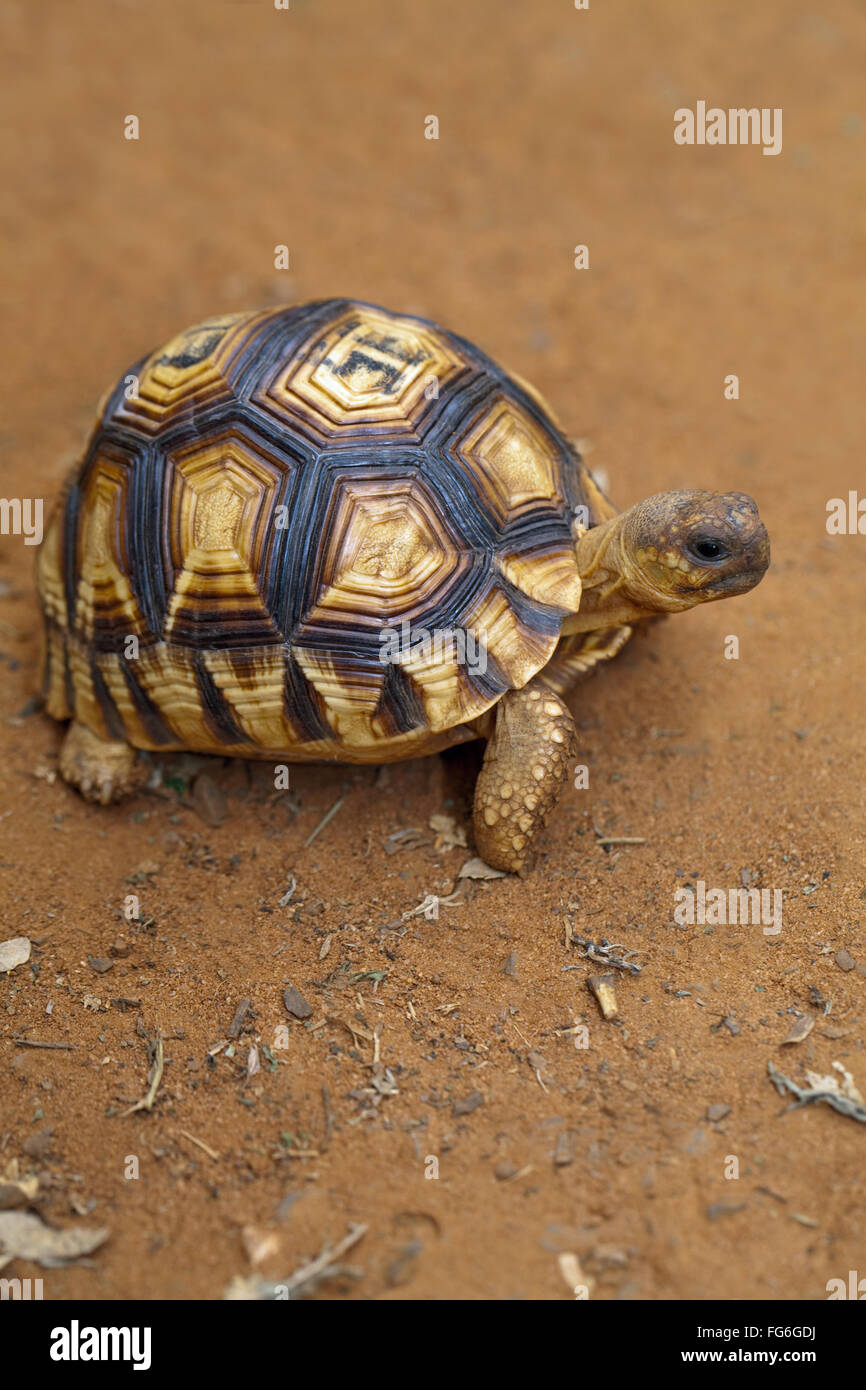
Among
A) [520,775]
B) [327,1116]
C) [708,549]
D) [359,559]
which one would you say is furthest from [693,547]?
[327,1116]

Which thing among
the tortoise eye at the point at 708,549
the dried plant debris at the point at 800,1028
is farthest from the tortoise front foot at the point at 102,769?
the dried plant debris at the point at 800,1028

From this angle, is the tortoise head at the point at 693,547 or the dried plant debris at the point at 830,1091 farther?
the tortoise head at the point at 693,547

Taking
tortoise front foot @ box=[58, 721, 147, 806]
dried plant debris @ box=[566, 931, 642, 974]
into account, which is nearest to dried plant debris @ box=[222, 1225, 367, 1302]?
dried plant debris @ box=[566, 931, 642, 974]

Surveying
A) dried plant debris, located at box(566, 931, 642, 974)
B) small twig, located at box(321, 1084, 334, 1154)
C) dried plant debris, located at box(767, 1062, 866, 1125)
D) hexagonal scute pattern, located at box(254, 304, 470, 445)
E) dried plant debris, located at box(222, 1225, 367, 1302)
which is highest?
hexagonal scute pattern, located at box(254, 304, 470, 445)

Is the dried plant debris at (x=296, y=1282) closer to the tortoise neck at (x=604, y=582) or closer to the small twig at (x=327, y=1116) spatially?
the small twig at (x=327, y=1116)

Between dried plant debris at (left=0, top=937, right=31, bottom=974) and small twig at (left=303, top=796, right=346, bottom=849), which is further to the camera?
small twig at (left=303, top=796, right=346, bottom=849)

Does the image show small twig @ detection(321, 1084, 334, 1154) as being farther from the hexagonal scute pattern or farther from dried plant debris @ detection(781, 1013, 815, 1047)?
the hexagonal scute pattern

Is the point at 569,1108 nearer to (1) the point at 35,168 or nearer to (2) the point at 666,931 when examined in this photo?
(2) the point at 666,931

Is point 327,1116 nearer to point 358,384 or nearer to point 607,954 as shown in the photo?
point 607,954

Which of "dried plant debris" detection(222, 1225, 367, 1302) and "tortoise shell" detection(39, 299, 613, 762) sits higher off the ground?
"tortoise shell" detection(39, 299, 613, 762)
